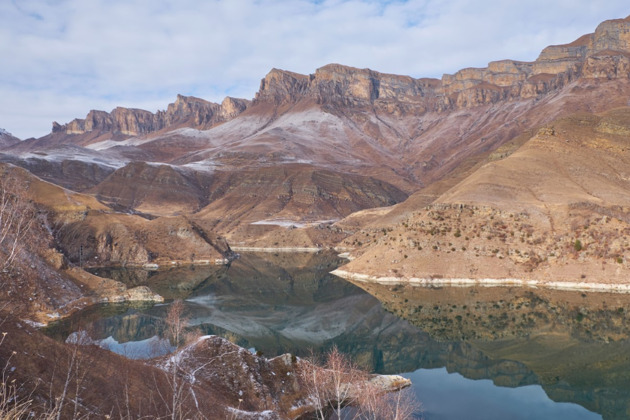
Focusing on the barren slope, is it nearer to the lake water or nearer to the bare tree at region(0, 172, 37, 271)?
the lake water

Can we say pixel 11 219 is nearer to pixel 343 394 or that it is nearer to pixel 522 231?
pixel 343 394

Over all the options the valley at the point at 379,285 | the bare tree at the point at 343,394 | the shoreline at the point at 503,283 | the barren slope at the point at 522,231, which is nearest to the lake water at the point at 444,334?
the valley at the point at 379,285

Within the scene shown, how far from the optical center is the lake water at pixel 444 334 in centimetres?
4719

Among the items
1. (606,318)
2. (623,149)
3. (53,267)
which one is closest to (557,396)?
(606,318)

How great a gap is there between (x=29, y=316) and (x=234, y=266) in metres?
91.6

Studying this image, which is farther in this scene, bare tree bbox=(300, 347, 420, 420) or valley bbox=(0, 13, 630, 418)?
bare tree bbox=(300, 347, 420, 420)

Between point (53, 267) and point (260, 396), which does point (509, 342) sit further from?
point (53, 267)

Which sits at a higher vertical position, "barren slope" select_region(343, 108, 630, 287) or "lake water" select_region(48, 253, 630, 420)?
"barren slope" select_region(343, 108, 630, 287)

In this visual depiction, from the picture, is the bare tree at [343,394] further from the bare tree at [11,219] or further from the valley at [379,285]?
the bare tree at [11,219]

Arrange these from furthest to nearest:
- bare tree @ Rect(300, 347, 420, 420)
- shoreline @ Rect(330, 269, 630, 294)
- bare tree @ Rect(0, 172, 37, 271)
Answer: shoreline @ Rect(330, 269, 630, 294)
bare tree @ Rect(0, 172, 37, 271)
bare tree @ Rect(300, 347, 420, 420)

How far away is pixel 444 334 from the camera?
71250 mm

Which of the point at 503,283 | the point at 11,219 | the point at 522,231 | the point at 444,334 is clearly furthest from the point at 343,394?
the point at 522,231

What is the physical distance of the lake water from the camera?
4719 centimetres

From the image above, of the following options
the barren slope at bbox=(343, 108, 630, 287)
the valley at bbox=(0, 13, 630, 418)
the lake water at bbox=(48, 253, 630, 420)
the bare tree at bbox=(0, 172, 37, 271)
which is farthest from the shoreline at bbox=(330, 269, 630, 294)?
the bare tree at bbox=(0, 172, 37, 271)
